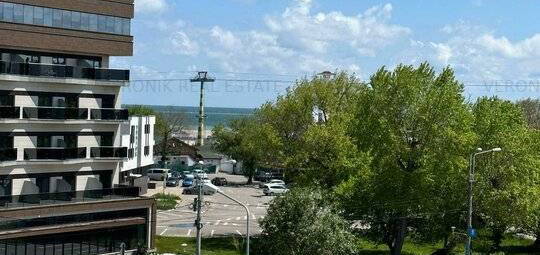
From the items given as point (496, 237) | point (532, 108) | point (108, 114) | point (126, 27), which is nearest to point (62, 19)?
point (126, 27)

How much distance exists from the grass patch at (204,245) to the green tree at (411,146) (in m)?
8.64

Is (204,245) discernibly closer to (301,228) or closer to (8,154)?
(301,228)

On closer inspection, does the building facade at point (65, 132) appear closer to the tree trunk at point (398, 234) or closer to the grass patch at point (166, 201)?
the tree trunk at point (398, 234)

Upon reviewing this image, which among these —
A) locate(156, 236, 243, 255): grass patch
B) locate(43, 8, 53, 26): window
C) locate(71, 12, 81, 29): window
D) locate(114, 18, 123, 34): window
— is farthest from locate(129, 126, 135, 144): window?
locate(43, 8, 53, 26): window

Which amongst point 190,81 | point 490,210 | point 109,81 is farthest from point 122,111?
point 190,81

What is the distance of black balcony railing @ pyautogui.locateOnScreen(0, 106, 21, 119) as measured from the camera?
132ft

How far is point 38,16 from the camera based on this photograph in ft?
141

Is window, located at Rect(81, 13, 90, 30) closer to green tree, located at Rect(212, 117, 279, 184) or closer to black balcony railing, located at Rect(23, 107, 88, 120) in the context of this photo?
black balcony railing, located at Rect(23, 107, 88, 120)

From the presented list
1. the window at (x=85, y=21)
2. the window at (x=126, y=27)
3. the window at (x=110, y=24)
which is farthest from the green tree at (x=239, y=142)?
the window at (x=85, y=21)

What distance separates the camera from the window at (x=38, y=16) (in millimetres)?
42719

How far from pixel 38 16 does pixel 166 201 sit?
1301 inches

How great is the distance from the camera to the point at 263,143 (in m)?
58.5

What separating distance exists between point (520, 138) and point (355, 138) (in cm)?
1032

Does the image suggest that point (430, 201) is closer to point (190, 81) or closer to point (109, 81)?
point (109, 81)
